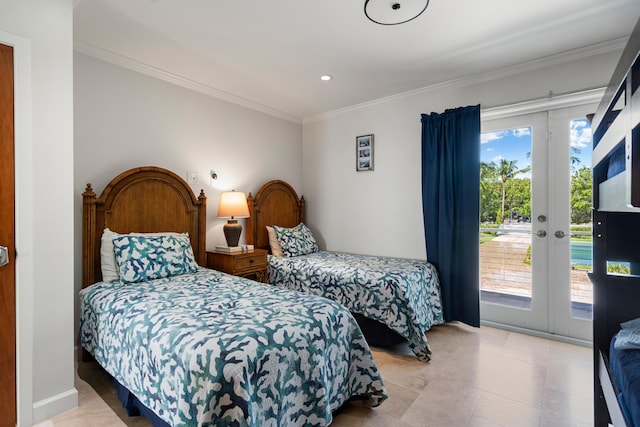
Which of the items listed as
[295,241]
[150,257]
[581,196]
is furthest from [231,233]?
[581,196]

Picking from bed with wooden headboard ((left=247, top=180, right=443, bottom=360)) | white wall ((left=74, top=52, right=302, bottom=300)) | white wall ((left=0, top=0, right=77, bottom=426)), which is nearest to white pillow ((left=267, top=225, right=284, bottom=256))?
bed with wooden headboard ((left=247, top=180, right=443, bottom=360))

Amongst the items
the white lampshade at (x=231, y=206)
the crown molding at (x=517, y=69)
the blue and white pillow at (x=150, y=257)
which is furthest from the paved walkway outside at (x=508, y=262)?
the blue and white pillow at (x=150, y=257)

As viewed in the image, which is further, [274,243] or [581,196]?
[274,243]

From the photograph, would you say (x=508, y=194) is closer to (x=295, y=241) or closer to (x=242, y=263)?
(x=295, y=241)

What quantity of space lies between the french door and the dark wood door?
3613mm

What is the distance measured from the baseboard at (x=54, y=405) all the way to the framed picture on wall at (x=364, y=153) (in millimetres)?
3313

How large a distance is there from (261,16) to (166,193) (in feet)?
5.78

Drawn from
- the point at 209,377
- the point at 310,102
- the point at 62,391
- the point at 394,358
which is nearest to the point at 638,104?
the point at 209,377

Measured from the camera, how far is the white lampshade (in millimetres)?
3361

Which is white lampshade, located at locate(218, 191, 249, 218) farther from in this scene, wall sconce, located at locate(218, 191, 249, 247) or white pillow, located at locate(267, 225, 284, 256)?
white pillow, located at locate(267, 225, 284, 256)

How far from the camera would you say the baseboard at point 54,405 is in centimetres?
181

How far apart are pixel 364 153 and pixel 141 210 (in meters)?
2.51

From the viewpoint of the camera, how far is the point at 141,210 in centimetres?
286

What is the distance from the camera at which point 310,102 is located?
13.0 ft
